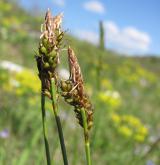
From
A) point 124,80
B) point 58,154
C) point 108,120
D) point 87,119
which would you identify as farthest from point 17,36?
point 87,119

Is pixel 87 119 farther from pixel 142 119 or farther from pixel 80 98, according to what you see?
pixel 142 119

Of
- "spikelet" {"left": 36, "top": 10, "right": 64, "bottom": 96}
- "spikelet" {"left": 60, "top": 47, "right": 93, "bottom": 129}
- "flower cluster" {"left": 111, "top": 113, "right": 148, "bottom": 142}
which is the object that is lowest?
"spikelet" {"left": 60, "top": 47, "right": 93, "bottom": 129}

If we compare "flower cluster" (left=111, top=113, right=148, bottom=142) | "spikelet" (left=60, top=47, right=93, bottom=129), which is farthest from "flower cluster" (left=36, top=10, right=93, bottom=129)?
"flower cluster" (left=111, top=113, right=148, bottom=142)

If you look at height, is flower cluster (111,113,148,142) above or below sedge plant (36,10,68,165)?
above

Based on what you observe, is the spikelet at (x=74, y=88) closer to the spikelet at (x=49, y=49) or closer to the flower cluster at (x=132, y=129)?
the spikelet at (x=49, y=49)

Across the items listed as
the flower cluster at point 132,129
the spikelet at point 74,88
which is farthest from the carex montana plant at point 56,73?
the flower cluster at point 132,129

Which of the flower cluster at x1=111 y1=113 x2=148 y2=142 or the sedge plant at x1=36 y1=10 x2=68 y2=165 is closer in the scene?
the sedge plant at x1=36 y1=10 x2=68 y2=165

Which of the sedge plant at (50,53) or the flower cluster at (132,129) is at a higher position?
the flower cluster at (132,129)

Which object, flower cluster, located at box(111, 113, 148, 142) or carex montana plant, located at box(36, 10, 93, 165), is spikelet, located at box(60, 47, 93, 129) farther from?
flower cluster, located at box(111, 113, 148, 142)
